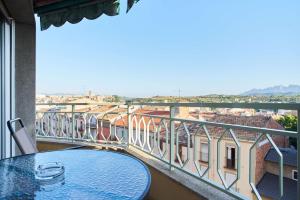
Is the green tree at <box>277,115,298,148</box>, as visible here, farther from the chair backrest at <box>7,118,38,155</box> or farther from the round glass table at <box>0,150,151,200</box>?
the chair backrest at <box>7,118,38,155</box>

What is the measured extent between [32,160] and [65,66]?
47.5 ft

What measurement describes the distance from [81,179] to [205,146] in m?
1.57

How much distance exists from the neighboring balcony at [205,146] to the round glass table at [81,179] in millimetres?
888

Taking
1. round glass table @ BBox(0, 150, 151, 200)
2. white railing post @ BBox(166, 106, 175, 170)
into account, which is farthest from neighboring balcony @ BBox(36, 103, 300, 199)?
A: round glass table @ BBox(0, 150, 151, 200)

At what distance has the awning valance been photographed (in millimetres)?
3422

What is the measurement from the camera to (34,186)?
1544 mm

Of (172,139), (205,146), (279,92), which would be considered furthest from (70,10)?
(279,92)

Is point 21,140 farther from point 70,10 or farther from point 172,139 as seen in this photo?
point 70,10

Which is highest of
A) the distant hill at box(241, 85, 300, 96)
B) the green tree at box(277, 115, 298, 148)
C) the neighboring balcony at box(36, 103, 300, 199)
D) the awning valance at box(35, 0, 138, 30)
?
the awning valance at box(35, 0, 138, 30)

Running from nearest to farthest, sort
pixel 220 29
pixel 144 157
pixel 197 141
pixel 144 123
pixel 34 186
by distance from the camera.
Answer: pixel 34 186
pixel 197 141
pixel 144 157
pixel 144 123
pixel 220 29

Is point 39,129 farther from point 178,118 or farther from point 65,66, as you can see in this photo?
point 65,66

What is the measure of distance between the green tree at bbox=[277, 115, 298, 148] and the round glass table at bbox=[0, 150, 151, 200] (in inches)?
39.4

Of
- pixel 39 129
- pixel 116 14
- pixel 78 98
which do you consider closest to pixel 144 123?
pixel 116 14

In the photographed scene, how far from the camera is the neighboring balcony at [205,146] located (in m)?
1.93
